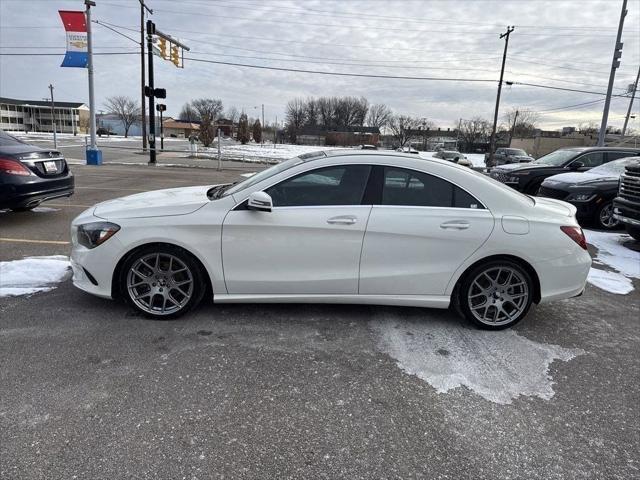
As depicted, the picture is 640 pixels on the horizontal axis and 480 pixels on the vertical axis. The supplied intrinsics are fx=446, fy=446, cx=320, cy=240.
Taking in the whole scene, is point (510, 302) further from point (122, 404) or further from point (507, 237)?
point (122, 404)

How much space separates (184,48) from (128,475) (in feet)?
74.8

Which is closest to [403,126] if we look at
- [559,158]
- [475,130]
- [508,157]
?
[475,130]

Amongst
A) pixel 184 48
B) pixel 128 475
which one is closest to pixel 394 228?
pixel 128 475

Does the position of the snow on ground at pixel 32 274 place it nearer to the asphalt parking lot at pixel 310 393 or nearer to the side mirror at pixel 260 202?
the asphalt parking lot at pixel 310 393

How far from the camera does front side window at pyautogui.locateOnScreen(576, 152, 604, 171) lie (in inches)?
458

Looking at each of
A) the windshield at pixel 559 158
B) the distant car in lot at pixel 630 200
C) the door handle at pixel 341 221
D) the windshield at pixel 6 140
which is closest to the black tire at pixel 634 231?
the distant car in lot at pixel 630 200

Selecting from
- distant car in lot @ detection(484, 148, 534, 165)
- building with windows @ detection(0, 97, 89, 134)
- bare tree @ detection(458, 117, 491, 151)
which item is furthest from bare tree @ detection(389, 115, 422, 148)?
building with windows @ detection(0, 97, 89, 134)

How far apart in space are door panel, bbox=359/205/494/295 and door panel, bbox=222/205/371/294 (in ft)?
0.40

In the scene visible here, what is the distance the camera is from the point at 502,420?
2729 mm

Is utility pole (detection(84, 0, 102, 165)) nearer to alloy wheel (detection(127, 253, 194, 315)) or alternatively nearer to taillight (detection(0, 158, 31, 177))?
taillight (detection(0, 158, 31, 177))

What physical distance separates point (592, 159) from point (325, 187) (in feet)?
35.1

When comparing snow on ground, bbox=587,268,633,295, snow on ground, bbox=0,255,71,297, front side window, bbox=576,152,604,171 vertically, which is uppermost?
front side window, bbox=576,152,604,171

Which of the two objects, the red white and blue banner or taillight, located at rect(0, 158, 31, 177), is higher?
the red white and blue banner

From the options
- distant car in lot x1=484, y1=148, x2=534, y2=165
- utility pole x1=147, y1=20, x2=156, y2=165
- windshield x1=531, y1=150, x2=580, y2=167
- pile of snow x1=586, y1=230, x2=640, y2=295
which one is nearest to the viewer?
pile of snow x1=586, y1=230, x2=640, y2=295
